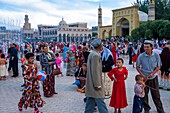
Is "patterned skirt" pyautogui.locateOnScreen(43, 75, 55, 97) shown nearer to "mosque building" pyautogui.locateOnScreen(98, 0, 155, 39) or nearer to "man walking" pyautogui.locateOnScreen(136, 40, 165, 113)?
"man walking" pyautogui.locateOnScreen(136, 40, 165, 113)

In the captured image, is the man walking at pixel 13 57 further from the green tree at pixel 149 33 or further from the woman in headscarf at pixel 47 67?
the green tree at pixel 149 33

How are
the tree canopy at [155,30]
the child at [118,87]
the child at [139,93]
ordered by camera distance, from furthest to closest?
1. the tree canopy at [155,30]
2. the child at [118,87]
3. the child at [139,93]

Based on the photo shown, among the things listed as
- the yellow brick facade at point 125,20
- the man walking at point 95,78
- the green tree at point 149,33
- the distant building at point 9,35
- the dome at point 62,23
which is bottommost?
the man walking at point 95,78

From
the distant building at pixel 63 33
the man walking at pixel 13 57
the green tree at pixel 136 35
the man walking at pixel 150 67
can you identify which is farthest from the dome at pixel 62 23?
the man walking at pixel 150 67

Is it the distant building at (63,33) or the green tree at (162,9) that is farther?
the distant building at (63,33)

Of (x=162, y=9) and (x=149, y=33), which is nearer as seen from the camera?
(x=149, y=33)

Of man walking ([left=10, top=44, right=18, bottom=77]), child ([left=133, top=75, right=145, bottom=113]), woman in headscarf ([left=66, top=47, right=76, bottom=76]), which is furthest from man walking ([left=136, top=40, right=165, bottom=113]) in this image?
man walking ([left=10, top=44, right=18, bottom=77])

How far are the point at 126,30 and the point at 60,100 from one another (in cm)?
4029

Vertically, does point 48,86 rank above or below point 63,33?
below

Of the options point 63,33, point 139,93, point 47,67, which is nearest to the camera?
point 139,93

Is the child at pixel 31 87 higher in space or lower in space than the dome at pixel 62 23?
lower

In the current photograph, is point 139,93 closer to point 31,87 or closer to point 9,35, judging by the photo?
point 31,87

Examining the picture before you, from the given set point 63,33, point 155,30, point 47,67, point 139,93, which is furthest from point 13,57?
point 63,33

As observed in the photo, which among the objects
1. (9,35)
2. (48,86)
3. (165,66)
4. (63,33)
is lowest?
(48,86)
